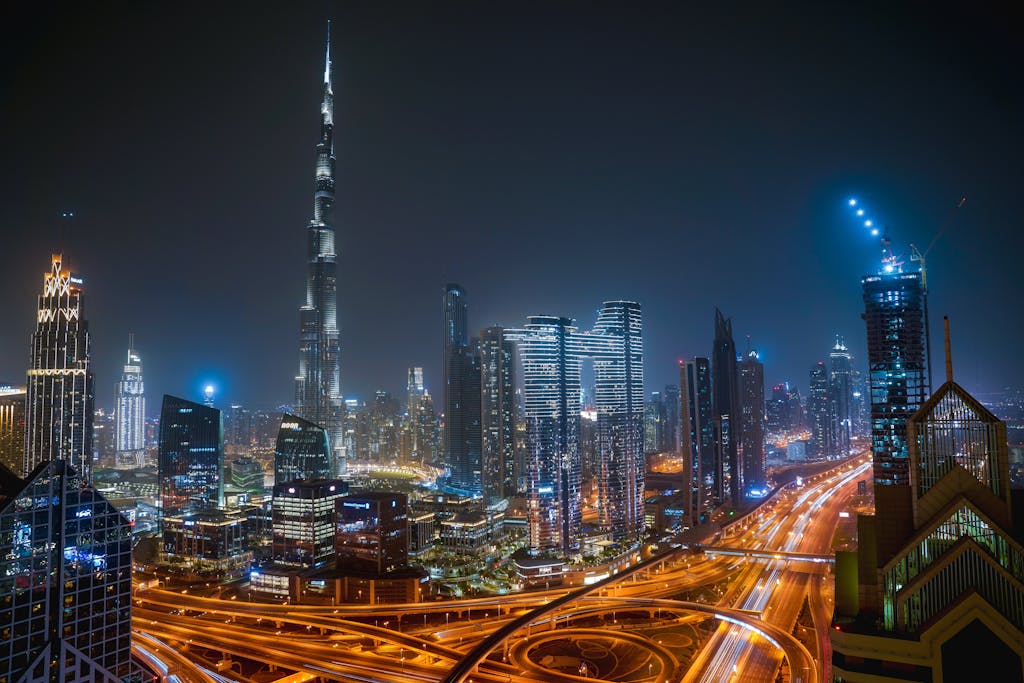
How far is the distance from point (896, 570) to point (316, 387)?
118 m

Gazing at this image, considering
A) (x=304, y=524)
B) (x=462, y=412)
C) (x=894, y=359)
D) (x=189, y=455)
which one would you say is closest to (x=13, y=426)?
(x=189, y=455)

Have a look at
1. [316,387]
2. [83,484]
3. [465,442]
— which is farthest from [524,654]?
[316,387]

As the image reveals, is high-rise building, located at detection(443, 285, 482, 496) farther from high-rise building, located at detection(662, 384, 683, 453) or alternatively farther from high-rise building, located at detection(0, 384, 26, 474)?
high-rise building, located at detection(0, 384, 26, 474)

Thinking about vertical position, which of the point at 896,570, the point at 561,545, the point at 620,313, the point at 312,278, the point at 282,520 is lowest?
the point at 561,545

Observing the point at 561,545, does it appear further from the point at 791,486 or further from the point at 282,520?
the point at 791,486

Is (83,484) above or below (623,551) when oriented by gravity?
above

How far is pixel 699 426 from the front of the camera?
71.1 m

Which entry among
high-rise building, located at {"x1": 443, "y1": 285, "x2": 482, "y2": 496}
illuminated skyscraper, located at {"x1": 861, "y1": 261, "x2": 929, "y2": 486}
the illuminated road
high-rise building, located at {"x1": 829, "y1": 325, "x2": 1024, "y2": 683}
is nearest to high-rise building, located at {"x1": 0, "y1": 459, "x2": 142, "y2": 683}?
the illuminated road

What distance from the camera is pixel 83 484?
64.6 ft

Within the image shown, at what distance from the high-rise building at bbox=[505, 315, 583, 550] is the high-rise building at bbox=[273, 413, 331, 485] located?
3236 centimetres

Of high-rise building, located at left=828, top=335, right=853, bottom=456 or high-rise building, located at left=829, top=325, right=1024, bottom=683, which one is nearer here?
high-rise building, located at left=829, top=325, right=1024, bottom=683

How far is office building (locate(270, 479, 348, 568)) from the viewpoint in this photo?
50875mm

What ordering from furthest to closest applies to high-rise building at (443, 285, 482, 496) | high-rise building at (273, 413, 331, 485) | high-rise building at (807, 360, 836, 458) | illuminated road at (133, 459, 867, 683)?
high-rise building at (807, 360, 836, 458)
high-rise building at (443, 285, 482, 496)
high-rise building at (273, 413, 331, 485)
illuminated road at (133, 459, 867, 683)

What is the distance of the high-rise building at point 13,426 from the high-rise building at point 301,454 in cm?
2764
